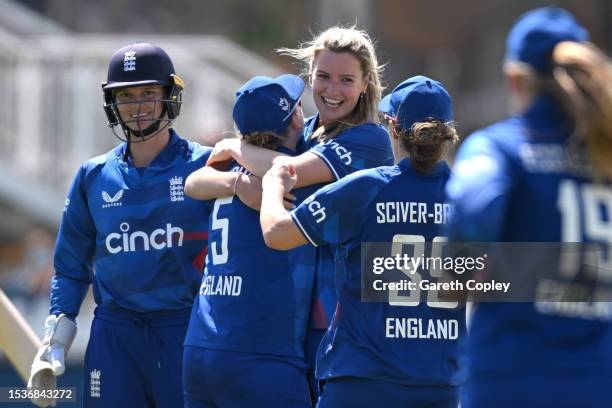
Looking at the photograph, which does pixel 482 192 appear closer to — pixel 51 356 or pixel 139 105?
pixel 139 105

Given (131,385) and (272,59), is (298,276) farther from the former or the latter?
(272,59)

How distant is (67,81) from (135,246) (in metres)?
7.53

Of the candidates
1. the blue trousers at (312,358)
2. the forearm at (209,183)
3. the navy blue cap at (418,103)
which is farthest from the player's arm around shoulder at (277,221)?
the blue trousers at (312,358)

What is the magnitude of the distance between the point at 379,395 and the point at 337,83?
1.36 metres

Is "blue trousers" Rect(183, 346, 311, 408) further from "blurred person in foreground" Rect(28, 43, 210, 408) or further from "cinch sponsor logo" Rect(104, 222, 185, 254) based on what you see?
"cinch sponsor logo" Rect(104, 222, 185, 254)

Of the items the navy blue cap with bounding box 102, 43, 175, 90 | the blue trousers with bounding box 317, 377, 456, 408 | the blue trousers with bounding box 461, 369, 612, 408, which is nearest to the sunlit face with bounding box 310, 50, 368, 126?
the navy blue cap with bounding box 102, 43, 175, 90

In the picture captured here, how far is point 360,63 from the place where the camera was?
519 centimetres

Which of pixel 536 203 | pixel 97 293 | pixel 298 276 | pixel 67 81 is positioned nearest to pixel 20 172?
pixel 67 81

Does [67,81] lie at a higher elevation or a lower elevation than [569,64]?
higher

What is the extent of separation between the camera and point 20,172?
13086 millimetres

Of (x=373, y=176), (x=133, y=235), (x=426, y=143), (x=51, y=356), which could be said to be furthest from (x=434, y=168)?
(x=51, y=356)

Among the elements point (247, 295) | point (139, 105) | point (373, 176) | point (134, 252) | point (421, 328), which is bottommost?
point (421, 328)

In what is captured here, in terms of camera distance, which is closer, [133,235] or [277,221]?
[277,221]

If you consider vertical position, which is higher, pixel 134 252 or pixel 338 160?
pixel 338 160
